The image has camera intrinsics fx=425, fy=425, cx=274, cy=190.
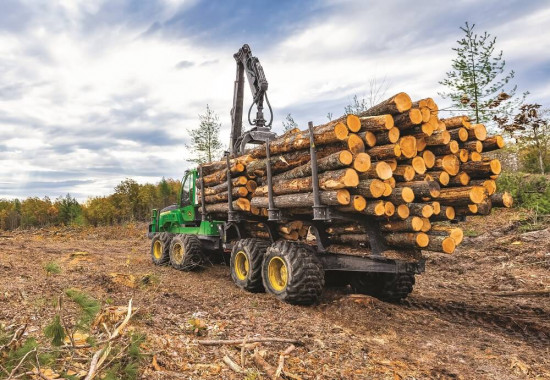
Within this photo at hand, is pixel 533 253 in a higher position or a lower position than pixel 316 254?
lower

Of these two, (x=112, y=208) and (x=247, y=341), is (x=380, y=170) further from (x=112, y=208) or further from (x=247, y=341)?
(x=112, y=208)

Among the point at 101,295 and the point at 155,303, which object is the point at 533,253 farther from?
the point at 101,295

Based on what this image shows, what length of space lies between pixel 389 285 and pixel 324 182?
2433 mm

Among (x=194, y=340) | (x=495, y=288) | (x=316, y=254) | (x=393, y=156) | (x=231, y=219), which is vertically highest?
(x=393, y=156)

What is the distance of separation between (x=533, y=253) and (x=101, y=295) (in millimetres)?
9655

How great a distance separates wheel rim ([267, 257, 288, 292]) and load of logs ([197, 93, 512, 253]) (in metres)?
0.92

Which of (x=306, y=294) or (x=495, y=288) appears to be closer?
(x=306, y=294)

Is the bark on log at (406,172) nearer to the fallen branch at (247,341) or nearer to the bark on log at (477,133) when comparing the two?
the bark on log at (477,133)

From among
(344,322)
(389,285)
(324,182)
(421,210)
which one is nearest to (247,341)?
(344,322)

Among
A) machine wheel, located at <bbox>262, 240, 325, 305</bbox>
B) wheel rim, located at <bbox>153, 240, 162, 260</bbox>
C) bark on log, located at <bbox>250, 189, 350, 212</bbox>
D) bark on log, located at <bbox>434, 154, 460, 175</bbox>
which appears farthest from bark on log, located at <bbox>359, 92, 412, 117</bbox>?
wheel rim, located at <bbox>153, 240, 162, 260</bbox>

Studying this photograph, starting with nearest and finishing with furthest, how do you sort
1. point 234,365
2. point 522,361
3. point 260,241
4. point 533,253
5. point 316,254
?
point 234,365, point 522,361, point 316,254, point 260,241, point 533,253

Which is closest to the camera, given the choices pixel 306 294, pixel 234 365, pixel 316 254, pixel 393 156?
pixel 234 365

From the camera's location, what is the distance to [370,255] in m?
6.29

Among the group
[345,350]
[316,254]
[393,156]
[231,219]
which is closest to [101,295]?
[231,219]
